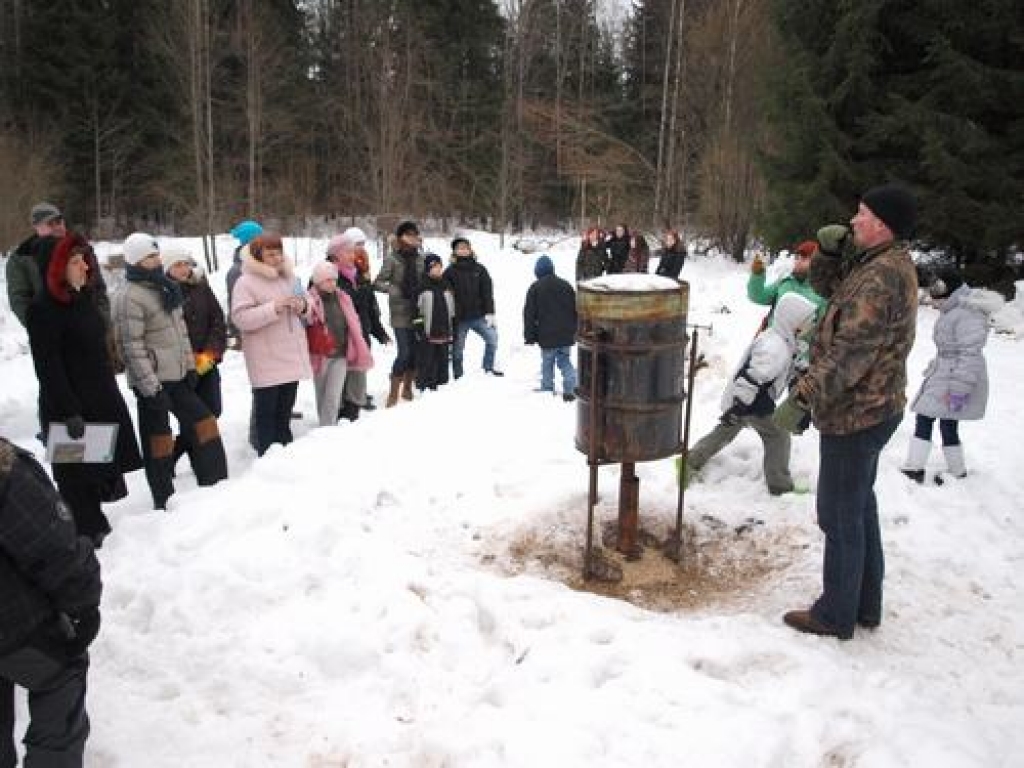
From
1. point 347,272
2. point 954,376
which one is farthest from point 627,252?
point 954,376

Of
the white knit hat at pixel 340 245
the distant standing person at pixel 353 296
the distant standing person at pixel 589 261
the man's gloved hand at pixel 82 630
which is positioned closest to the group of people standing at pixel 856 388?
the man's gloved hand at pixel 82 630

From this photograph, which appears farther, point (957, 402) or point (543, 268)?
point (543, 268)

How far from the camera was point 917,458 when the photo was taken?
20.7 feet

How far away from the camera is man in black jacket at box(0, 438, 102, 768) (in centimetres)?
238

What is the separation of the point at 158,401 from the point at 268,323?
102 centimetres

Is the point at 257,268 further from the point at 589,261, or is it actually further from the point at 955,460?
the point at 589,261

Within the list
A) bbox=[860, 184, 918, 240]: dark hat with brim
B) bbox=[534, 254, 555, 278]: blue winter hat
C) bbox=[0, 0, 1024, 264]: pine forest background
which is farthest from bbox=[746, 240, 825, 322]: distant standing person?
bbox=[0, 0, 1024, 264]: pine forest background

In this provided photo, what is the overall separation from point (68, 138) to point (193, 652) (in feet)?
111

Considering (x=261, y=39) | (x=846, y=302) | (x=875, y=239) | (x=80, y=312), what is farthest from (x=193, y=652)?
(x=261, y=39)

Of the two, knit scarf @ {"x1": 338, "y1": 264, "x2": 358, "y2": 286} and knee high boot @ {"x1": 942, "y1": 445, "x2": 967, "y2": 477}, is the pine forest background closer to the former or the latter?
knee high boot @ {"x1": 942, "y1": 445, "x2": 967, "y2": 477}

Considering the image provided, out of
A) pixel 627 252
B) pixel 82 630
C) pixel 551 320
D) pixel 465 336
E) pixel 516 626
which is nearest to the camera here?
pixel 82 630

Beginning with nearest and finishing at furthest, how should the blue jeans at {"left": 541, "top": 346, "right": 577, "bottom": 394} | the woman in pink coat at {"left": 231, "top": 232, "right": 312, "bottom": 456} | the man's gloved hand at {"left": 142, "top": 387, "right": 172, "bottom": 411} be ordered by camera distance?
1. the man's gloved hand at {"left": 142, "top": 387, "right": 172, "bottom": 411}
2. the woman in pink coat at {"left": 231, "top": 232, "right": 312, "bottom": 456}
3. the blue jeans at {"left": 541, "top": 346, "right": 577, "bottom": 394}

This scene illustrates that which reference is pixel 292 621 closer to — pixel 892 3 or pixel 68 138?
pixel 892 3

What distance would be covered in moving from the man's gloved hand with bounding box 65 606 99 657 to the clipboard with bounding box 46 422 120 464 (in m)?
2.57
